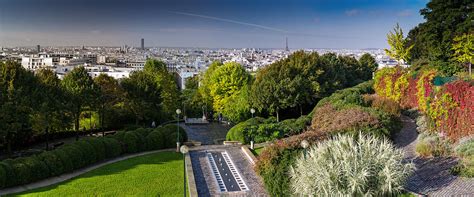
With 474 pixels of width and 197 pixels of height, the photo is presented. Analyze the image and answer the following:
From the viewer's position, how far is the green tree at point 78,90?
2592 centimetres

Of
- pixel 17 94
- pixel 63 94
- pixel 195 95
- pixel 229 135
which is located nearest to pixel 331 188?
pixel 229 135

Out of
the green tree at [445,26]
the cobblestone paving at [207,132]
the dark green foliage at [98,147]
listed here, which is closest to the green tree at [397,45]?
the green tree at [445,26]

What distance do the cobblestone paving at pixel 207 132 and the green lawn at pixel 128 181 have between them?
286 inches

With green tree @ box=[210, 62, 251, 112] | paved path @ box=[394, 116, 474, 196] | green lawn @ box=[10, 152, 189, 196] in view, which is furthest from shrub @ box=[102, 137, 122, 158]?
green tree @ box=[210, 62, 251, 112]

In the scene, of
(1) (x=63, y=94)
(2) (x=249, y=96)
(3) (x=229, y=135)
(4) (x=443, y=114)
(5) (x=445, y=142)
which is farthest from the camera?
(2) (x=249, y=96)

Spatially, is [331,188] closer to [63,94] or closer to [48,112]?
[48,112]

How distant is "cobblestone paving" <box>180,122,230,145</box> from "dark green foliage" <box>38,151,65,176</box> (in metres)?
9.43

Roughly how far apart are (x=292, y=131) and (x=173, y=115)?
682 inches

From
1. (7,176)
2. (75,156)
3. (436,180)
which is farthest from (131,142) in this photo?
(436,180)

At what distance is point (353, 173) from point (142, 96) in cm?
2346

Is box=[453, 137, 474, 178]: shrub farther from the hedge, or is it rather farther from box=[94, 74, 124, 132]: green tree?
box=[94, 74, 124, 132]: green tree

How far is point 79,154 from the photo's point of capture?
56.6ft

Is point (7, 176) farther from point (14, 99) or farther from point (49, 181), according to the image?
point (14, 99)

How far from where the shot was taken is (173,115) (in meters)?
37.0
